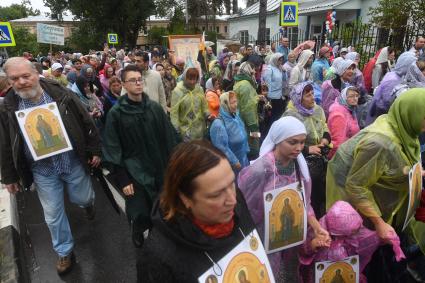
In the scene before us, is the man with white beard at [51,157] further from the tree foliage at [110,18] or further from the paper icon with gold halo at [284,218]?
the tree foliage at [110,18]

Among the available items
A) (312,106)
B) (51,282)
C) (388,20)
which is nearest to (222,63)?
(388,20)

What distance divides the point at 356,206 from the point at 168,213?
160 centimetres

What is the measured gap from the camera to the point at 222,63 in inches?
381

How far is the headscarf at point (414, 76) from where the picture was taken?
190 inches

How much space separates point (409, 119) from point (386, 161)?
319 millimetres

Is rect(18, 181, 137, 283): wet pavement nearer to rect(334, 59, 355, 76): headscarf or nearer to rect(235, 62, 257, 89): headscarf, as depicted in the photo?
rect(235, 62, 257, 89): headscarf

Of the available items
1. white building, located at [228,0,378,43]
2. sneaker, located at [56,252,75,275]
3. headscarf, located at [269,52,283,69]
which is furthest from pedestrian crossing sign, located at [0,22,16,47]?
white building, located at [228,0,378,43]

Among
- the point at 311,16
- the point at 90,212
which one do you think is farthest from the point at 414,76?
the point at 311,16

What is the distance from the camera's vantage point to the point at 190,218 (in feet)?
4.79

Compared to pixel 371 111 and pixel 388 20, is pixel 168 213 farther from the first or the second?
pixel 388 20

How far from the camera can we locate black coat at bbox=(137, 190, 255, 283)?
55.4 inches

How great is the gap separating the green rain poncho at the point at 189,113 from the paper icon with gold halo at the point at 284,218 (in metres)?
2.45

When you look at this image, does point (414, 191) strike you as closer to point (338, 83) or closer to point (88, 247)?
point (88, 247)

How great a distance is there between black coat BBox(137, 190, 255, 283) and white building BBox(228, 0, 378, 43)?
15.9m
